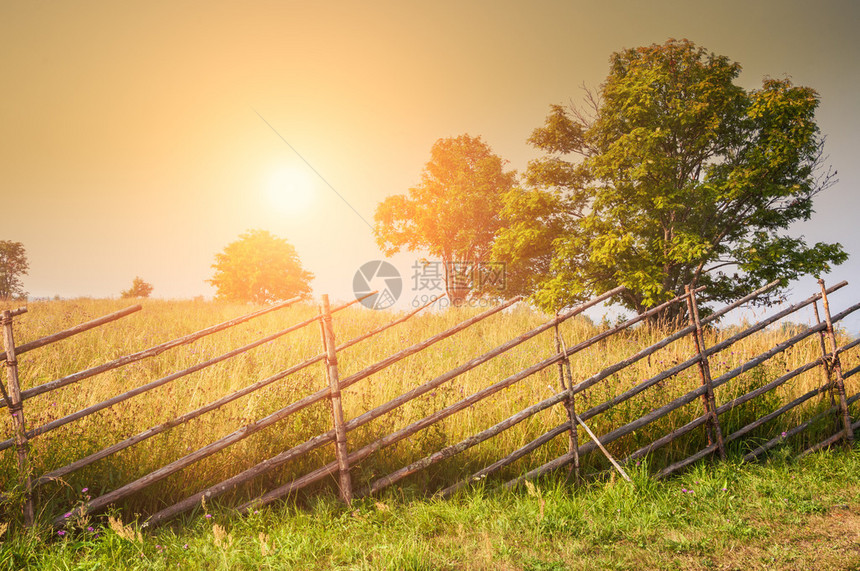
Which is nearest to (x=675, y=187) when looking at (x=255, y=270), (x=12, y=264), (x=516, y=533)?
(x=516, y=533)

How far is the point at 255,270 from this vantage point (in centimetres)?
3009

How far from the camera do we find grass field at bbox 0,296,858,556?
3.83 metres

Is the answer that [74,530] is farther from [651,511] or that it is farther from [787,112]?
[787,112]

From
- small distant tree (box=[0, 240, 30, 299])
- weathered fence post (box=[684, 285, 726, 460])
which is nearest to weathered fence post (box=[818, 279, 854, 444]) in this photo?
weathered fence post (box=[684, 285, 726, 460])

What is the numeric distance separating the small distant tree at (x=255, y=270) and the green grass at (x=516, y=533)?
28346mm

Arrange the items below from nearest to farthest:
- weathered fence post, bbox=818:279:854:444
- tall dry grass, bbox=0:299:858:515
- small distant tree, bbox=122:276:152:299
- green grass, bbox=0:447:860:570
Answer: green grass, bbox=0:447:860:570 → tall dry grass, bbox=0:299:858:515 → weathered fence post, bbox=818:279:854:444 → small distant tree, bbox=122:276:152:299

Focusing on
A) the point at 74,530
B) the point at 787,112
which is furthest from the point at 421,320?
the point at 787,112

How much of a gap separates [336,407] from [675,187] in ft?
37.6

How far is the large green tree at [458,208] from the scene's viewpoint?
19188 mm

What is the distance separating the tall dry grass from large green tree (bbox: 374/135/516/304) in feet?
38.1

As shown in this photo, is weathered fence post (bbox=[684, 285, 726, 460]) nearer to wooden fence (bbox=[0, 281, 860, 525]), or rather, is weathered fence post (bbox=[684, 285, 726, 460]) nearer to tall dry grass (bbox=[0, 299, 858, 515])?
wooden fence (bbox=[0, 281, 860, 525])

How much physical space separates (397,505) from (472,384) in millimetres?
2503

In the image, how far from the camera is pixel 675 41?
512 inches

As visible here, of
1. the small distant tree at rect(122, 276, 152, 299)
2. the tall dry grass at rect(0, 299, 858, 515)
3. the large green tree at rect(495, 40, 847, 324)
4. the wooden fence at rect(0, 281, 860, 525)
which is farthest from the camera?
the small distant tree at rect(122, 276, 152, 299)
